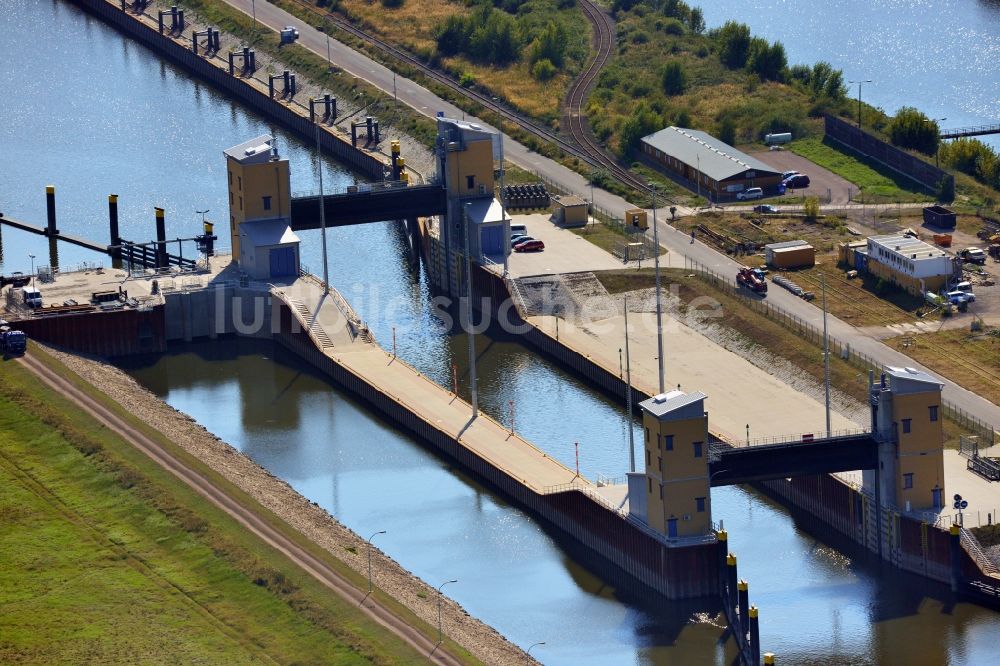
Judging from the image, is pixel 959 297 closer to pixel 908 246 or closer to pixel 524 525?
pixel 908 246

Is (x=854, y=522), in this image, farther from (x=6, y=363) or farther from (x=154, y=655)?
(x=6, y=363)

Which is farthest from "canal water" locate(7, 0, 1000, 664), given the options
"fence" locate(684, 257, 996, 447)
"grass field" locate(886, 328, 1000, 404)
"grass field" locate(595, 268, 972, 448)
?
"grass field" locate(886, 328, 1000, 404)

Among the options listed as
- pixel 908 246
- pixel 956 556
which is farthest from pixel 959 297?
pixel 956 556

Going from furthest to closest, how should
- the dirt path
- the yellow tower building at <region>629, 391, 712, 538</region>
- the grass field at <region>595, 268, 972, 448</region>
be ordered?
the grass field at <region>595, 268, 972, 448</region> → the yellow tower building at <region>629, 391, 712, 538</region> → the dirt path

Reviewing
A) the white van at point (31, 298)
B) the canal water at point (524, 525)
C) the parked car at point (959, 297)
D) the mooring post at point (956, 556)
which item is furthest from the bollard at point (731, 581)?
the white van at point (31, 298)

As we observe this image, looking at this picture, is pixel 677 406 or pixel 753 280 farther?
pixel 753 280

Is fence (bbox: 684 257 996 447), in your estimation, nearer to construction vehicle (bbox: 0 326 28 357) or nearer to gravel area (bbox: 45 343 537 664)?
gravel area (bbox: 45 343 537 664)
